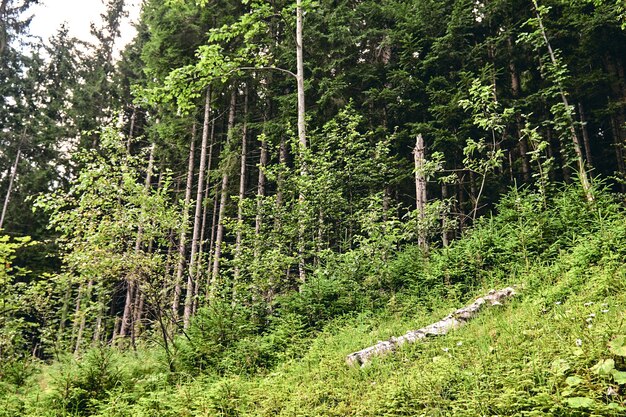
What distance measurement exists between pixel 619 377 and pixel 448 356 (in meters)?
1.81

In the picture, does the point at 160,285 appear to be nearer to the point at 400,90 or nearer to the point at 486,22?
the point at 400,90

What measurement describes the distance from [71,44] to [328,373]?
33.6 m

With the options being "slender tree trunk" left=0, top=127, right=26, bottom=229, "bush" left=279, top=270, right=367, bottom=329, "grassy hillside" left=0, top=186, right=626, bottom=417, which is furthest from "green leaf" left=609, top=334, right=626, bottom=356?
"slender tree trunk" left=0, top=127, right=26, bottom=229

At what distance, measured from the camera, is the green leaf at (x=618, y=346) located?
10.6 ft

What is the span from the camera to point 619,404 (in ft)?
9.69

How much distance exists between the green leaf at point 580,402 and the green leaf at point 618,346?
0.58 m

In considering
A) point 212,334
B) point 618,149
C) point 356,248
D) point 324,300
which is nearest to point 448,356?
point 324,300

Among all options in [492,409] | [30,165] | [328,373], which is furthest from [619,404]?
[30,165]

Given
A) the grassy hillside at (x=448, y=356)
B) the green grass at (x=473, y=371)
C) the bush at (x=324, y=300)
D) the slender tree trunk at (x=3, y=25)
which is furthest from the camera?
the slender tree trunk at (x=3, y=25)

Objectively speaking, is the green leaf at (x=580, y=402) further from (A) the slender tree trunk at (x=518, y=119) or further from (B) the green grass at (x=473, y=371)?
(A) the slender tree trunk at (x=518, y=119)

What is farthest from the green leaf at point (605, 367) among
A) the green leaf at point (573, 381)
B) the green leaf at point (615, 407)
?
the green leaf at point (615, 407)

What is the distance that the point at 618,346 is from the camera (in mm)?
3291

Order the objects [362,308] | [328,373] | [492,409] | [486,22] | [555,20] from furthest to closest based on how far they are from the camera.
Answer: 1. [486,22]
2. [555,20]
3. [362,308]
4. [328,373]
5. [492,409]

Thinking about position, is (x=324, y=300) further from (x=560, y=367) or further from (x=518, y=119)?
(x=518, y=119)
